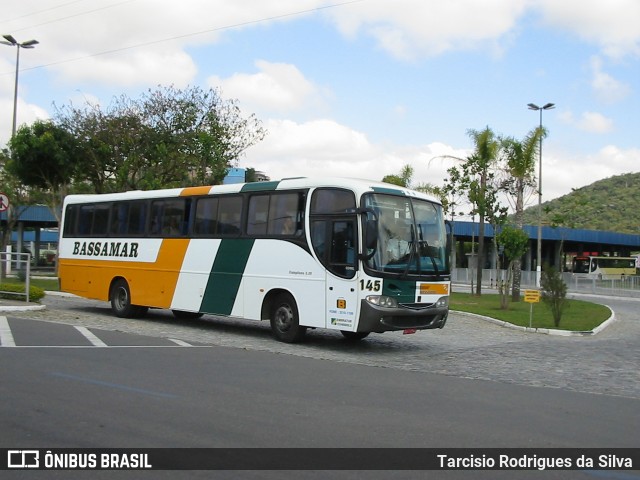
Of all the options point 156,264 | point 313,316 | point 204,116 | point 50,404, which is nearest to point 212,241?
point 156,264

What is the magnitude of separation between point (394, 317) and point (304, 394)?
4.97 metres

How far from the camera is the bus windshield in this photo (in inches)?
544

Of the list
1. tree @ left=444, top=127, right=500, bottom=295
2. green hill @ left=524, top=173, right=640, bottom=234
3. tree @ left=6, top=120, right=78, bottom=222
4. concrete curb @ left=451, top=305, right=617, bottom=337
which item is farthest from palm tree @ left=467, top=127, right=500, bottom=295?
green hill @ left=524, top=173, right=640, bottom=234

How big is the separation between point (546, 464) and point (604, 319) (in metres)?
21.0

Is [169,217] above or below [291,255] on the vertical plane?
above

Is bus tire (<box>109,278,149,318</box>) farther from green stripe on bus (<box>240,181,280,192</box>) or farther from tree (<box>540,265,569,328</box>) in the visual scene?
tree (<box>540,265,569,328</box>)

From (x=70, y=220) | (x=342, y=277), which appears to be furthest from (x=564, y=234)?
(x=342, y=277)

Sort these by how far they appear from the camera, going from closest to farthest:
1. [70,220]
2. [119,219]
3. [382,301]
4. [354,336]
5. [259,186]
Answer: [382,301]
[259,186]
[354,336]
[119,219]
[70,220]

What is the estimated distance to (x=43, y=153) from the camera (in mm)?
31312

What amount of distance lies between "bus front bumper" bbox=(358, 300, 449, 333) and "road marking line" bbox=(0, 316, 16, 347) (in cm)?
637

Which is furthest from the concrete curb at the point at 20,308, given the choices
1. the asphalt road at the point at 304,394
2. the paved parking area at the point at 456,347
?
the asphalt road at the point at 304,394

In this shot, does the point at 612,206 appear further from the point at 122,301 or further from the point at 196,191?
the point at 196,191

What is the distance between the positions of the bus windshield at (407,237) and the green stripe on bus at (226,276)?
3.52 metres

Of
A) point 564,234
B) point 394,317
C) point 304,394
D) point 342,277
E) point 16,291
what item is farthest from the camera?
point 564,234
